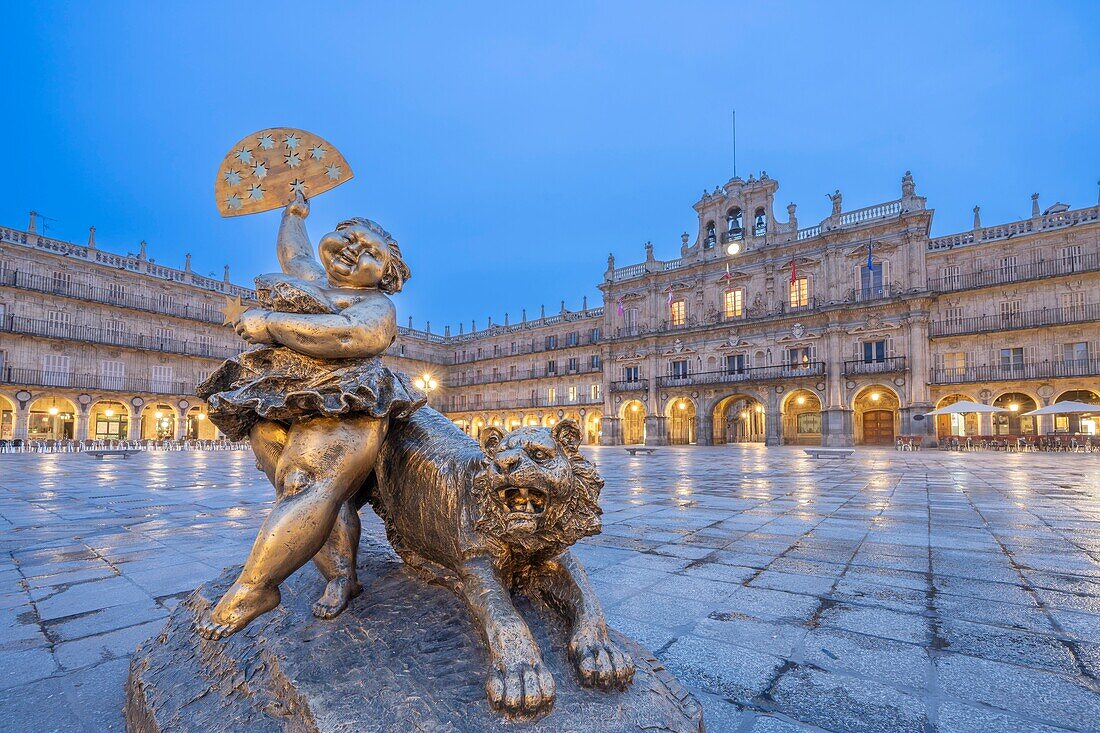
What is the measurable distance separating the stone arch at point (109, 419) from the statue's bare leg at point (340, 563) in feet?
123

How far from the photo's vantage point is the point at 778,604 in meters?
2.64

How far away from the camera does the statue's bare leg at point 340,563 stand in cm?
149

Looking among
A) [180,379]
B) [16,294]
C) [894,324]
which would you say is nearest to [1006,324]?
[894,324]

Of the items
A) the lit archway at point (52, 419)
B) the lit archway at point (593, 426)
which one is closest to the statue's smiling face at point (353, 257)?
the lit archway at point (52, 419)

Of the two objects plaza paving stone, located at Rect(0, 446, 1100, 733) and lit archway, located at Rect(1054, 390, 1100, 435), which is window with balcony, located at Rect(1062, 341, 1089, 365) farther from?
plaza paving stone, located at Rect(0, 446, 1100, 733)

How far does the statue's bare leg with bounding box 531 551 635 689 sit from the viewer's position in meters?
1.13

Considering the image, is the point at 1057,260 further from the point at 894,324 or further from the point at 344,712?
the point at 344,712

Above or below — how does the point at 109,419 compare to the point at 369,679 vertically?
below

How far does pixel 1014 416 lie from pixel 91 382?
48199 millimetres

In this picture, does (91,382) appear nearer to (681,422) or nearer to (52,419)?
(52,419)

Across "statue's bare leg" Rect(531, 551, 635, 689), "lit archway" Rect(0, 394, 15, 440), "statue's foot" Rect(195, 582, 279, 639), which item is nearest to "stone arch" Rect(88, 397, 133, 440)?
"lit archway" Rect(0, 394, 15, 440)

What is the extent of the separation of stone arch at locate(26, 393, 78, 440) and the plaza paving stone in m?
31.1

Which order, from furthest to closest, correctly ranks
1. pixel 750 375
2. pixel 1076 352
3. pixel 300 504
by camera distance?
1. pixel 750 375
2. pixel 1076 352
3. pixel 300 504

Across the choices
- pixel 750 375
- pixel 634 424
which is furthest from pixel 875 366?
pixel 634 424
